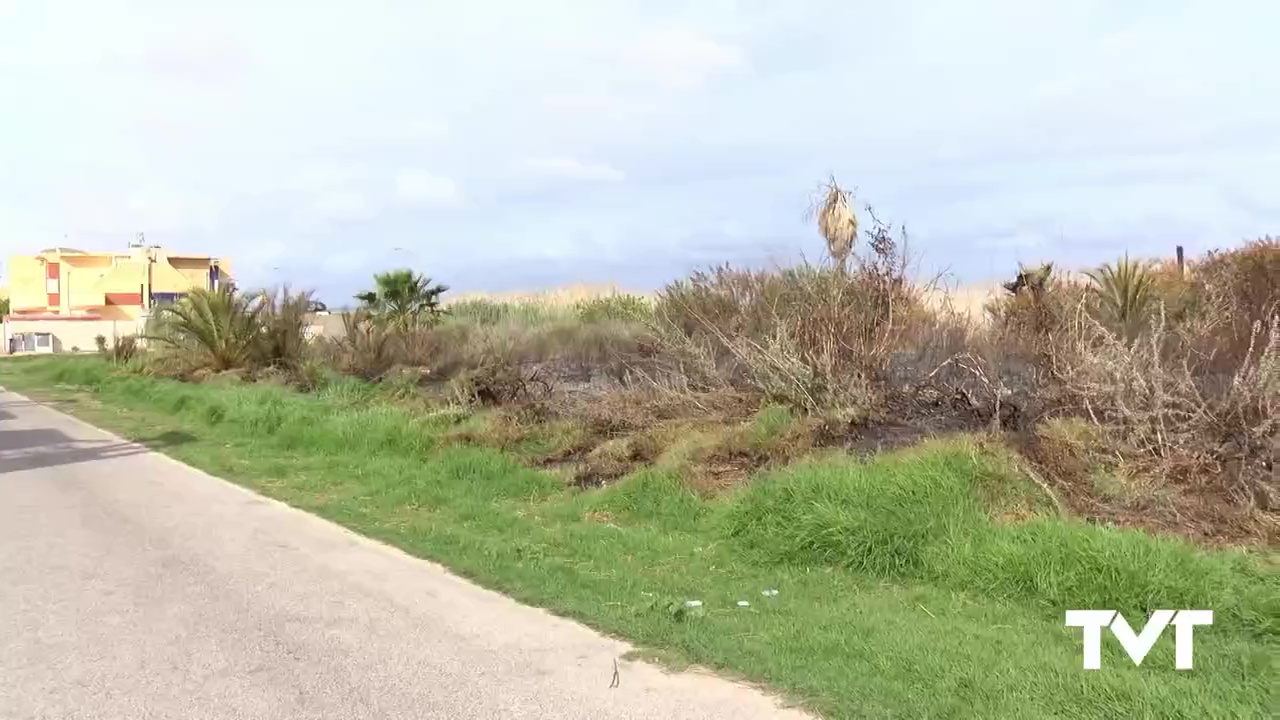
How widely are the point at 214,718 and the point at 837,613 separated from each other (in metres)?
3.53

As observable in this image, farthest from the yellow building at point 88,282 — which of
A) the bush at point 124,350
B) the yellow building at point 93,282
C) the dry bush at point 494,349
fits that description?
the dry bush at point 494,349

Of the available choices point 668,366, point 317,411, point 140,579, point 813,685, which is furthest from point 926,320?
point 317,411

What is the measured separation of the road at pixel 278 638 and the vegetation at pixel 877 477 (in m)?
0.45

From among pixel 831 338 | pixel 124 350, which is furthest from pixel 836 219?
pixel 124 350

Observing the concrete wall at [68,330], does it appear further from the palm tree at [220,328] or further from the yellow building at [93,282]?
the palm tree at [220,328]

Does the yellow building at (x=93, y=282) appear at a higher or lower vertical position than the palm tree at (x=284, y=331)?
higher

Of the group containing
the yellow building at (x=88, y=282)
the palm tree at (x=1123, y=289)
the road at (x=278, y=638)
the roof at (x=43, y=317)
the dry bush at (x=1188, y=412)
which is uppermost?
the yellow building at (x=88, y=282)

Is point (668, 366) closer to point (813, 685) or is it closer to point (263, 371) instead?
point (813, 685)

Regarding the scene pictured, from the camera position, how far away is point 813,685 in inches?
194

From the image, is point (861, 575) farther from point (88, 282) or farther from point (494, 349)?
point (88, 282)

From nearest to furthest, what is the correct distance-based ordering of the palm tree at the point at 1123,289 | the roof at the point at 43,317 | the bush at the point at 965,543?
the bush at the point at 965,543 → the palm tree at the point at 1123,289 → the roof at the point at 43,317

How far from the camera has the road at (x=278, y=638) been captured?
4.86m

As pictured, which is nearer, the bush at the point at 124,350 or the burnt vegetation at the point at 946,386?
the burnt vegetation at the point at 946,386

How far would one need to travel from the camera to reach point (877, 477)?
8.00m
